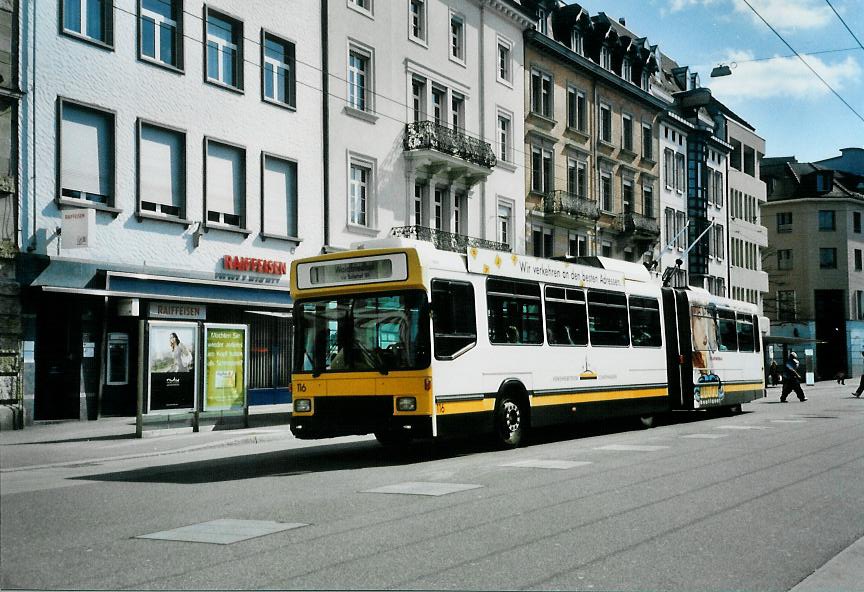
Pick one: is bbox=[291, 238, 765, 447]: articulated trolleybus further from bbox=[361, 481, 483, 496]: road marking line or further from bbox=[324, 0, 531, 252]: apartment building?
bbox=[324, 0, 531, 252]: apartment building

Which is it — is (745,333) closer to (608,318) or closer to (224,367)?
(608,318)

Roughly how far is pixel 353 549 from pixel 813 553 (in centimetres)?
330

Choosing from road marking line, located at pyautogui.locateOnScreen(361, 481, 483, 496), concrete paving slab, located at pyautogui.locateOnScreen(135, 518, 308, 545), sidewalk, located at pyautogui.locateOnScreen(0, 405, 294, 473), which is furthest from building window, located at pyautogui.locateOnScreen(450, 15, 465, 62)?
concrete paving slab, located at pyautogui.locateOnScreen(135, 518, 308, 545)

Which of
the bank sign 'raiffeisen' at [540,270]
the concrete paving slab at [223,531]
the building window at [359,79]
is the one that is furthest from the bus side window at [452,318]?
the building window at [359,79]

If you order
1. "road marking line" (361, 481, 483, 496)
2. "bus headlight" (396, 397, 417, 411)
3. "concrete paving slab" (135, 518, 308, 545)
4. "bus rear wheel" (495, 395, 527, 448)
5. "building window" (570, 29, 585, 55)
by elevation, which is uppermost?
"building window" (570, 29, 585, 55)

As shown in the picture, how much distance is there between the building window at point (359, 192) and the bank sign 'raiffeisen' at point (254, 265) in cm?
363

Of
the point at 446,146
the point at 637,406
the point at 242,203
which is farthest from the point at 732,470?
the point at 446,146

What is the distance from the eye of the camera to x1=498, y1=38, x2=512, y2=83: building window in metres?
39.9

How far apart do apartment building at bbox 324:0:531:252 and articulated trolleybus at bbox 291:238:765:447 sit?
13100 millimetres

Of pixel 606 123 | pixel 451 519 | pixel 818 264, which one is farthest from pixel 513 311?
pixel 818 264

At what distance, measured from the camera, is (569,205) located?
43.4 meters

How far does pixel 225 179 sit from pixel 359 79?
735 cm

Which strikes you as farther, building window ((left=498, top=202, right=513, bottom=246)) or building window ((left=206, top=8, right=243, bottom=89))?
building window ((left=498, top=202, right=513, bottom=246))

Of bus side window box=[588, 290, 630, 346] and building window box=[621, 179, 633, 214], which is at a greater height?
building window box=[621, 179, 633, 214]
